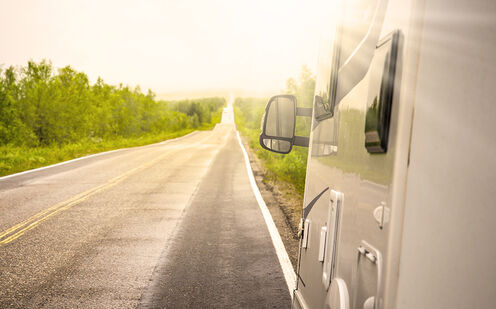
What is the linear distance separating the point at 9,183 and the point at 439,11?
13.9 meters

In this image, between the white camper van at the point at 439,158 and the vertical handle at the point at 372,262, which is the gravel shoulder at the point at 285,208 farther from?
the white camper van at the point at 439,158

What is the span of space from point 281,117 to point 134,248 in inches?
182

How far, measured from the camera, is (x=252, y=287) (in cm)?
517

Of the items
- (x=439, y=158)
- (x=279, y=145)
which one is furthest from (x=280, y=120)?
(x=439, y=158)

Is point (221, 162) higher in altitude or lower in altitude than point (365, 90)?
lower

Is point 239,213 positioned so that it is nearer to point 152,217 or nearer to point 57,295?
point 152,217

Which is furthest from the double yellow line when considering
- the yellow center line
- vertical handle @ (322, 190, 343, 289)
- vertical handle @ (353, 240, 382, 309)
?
vertical handle @ (353, 240, 382, 309)

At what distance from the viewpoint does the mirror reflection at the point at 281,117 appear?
2.78 m

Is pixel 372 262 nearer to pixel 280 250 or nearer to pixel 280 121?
pixel 280 121

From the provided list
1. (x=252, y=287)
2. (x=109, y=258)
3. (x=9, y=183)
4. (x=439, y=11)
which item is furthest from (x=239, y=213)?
(x=439, y=11)

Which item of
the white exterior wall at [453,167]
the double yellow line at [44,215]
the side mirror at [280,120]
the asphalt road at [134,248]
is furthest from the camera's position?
the double yellow line at [44,215]

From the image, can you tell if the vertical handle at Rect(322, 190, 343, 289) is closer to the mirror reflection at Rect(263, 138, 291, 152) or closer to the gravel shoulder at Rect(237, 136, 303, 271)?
the mirror reflection at Rect(263, 138, 291, 152)

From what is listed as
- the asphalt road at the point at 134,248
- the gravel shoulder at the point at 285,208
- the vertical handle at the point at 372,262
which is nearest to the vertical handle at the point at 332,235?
the vertical handle at the point at 372,262

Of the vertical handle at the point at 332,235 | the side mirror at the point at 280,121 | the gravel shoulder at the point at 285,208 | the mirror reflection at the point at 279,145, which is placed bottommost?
the gravel shoulder at the point at 285,208
